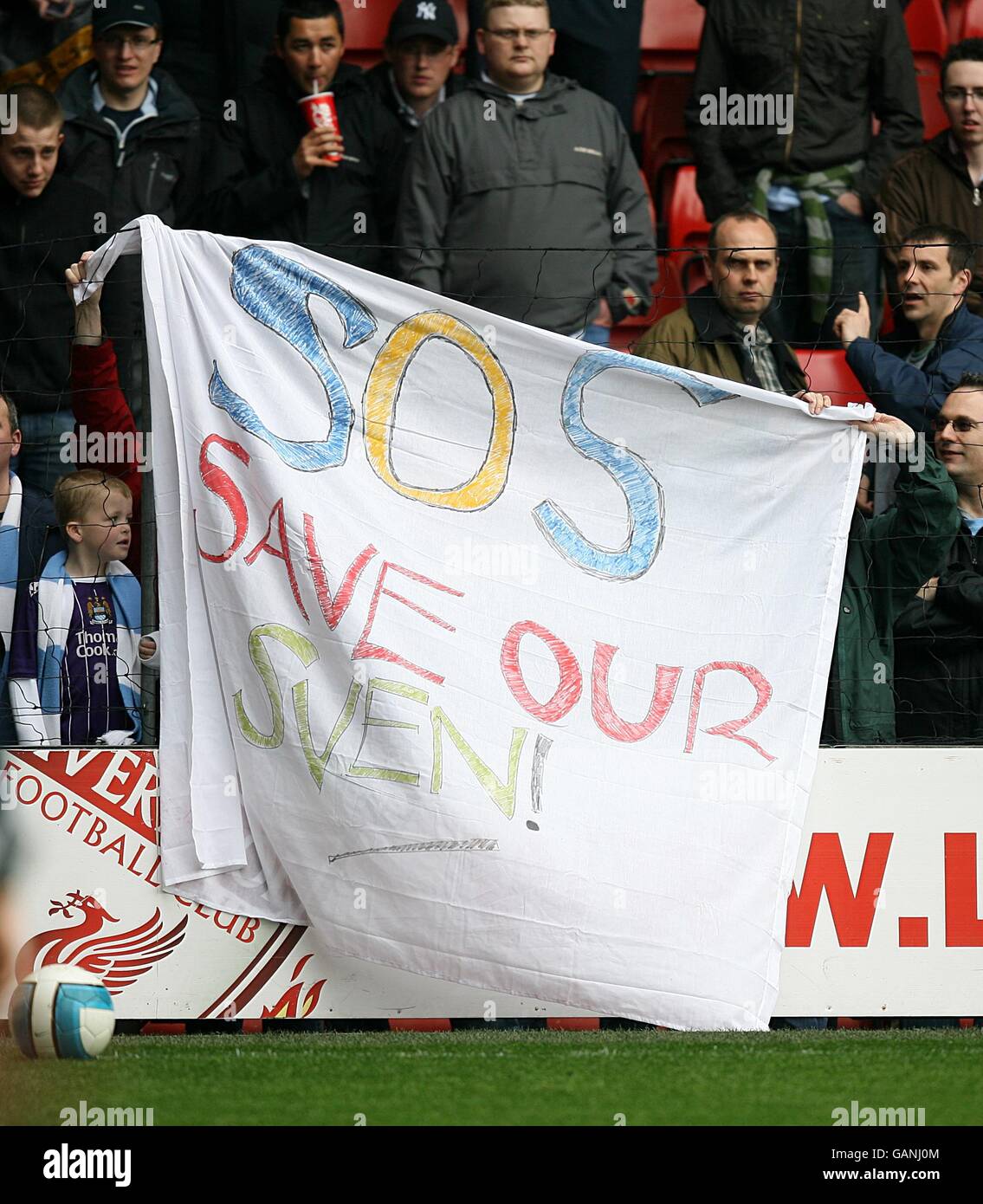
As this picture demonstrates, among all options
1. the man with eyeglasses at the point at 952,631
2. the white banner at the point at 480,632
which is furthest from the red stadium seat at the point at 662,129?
the white banner at the point at 480,632

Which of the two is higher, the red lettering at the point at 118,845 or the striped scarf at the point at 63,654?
the striped scarf at the point at 63,654

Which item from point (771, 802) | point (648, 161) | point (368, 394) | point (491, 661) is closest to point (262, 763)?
point (491, 661)

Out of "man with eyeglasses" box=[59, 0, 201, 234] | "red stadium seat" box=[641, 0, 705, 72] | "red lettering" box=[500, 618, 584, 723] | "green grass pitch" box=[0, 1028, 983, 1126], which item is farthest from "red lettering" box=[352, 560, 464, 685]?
"red stadium seat" box=[641, 0, 705, 72]

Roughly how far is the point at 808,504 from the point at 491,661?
3.84 feet

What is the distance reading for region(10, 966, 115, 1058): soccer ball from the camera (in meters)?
4.63

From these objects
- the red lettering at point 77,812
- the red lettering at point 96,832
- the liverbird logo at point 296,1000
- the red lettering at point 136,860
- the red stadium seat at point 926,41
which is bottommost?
the liverbird logo at point 296,1000

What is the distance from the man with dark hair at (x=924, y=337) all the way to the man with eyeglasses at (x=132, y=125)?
296cm

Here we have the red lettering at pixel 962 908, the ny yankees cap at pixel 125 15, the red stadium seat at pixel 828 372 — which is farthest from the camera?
the red stadium seat at pixel 828 372

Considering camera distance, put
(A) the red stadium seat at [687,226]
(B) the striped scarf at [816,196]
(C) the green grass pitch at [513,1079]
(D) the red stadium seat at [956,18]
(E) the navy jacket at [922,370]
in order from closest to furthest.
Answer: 1. (C) the green grass pitch at [513,1079]
2. (E) the navy jacket at [922,370]
3. (B) the striped scarf at [816,196]
4. (A) the red stadium seat at [687,226]
5. (D) the red stadium seat at [956,18]

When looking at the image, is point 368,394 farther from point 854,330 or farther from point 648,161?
point 648,161

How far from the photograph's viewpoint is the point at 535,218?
7.09m

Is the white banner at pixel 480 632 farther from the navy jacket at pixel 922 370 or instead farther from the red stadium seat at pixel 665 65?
the red stadium seat at pixel 665 65

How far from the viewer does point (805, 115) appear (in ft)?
25.9

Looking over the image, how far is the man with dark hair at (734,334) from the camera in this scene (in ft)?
19.9
